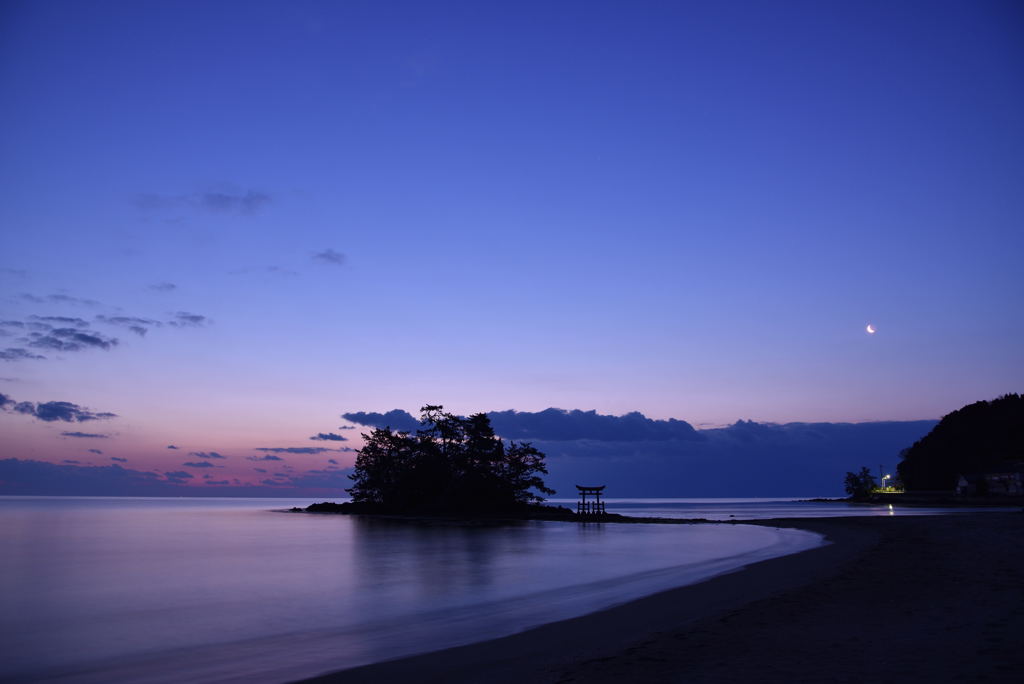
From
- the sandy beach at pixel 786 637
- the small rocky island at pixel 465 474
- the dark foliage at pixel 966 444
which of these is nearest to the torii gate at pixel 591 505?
the small rocky island at pixel 465 474

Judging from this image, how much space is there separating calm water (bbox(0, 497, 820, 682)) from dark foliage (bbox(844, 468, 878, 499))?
330ft

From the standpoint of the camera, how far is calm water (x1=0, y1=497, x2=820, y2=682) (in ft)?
41.1

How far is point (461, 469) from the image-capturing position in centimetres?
7206

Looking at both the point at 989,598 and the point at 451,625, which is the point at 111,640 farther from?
the point at 989,598

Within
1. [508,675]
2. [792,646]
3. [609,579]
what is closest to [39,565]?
[609,579]

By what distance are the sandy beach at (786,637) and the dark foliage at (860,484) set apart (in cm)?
12379

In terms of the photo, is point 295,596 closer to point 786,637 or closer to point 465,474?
point 786,637

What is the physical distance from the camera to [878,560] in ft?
64.3

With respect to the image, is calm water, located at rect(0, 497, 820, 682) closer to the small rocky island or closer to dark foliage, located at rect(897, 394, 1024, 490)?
the small rocky island

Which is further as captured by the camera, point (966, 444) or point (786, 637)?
point (966, 444)

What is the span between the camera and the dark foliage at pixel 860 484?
127125 mm

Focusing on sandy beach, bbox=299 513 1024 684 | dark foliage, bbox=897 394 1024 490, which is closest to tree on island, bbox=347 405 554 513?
sandy beach, bbox=299 513 1024 684

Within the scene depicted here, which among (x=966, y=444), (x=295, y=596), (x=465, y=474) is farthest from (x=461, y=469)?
(x=966, y=444)

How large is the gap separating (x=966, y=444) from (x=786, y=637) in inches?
4888
